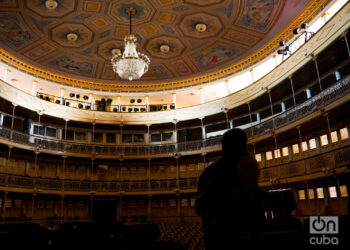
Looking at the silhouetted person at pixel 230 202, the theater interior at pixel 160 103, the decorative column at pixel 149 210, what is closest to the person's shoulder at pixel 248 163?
the silhouetted person at pixel 230 202

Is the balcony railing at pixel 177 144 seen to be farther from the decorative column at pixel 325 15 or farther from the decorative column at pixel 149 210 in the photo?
the decorative column at pixel 325 15

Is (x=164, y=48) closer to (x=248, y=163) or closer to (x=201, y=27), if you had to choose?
(x=201, y=27)

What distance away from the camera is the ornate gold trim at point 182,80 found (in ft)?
61.0

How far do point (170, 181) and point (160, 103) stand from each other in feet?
27.7

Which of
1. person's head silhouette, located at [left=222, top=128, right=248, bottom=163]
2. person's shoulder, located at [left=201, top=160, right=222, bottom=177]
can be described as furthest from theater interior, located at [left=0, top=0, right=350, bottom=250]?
person's head silhouette, located at [left=222, top=128, right=248, bottom=163]

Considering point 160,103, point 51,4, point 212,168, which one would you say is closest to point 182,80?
point 160,103

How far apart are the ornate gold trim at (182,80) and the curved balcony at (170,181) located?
Answer: 826 centimetres

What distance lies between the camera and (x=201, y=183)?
5.40ft

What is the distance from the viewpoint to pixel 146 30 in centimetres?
2045

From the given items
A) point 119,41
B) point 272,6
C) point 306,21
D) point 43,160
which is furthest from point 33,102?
point 306,21

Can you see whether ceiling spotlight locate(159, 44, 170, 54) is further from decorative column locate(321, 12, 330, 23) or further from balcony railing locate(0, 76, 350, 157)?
decorative column locate(321, 12, 330, 23)

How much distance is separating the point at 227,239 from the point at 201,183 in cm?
35

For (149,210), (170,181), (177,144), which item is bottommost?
(149,210)

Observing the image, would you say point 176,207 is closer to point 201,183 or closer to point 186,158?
point 186,158
